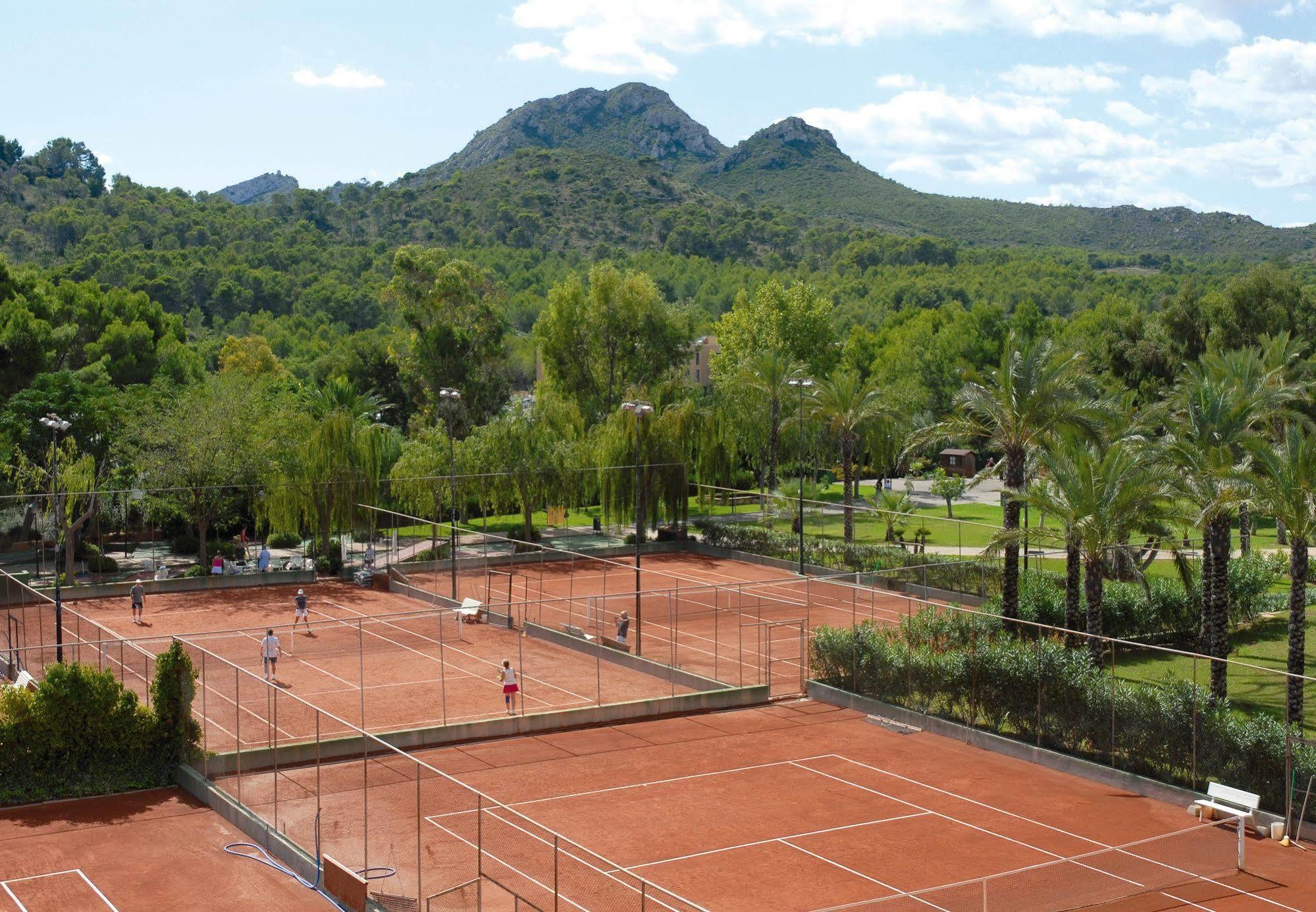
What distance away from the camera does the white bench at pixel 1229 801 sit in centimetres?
2330

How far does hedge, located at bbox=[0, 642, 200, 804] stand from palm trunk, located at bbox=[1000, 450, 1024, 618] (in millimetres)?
20761

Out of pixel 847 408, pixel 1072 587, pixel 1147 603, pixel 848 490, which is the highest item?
pixel 847 408

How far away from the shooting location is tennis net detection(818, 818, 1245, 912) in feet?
57.9

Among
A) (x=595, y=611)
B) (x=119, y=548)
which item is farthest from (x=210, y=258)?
(x=595, y=611)

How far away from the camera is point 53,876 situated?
21.6 metres

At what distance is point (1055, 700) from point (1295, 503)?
6199 mm

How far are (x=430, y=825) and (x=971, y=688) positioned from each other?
13.5 m

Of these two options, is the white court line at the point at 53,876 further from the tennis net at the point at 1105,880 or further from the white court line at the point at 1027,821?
the white court line at the point at 1027,821

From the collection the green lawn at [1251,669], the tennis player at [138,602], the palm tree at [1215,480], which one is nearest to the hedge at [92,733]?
the tennis player at [138,602]

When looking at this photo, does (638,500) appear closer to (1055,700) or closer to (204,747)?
(1055,700)

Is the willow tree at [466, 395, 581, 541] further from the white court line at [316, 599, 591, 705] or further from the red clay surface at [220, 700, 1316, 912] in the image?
the red clay surface at [220, 700, 1316, 912]

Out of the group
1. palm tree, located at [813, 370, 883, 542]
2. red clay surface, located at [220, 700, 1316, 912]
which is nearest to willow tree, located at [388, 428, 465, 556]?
palm tree, located at [813, 370, 883, 542]

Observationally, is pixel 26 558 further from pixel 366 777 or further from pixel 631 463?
pixel 366 777

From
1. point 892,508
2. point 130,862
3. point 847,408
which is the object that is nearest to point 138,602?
point 130,862
